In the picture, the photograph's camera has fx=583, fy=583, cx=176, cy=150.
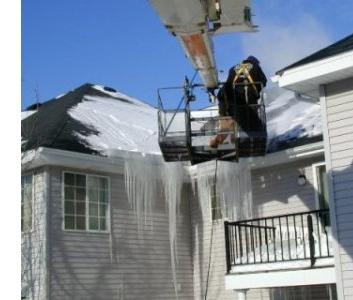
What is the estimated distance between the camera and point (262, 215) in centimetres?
1267

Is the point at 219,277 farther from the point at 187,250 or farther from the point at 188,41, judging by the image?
the point at 188,41

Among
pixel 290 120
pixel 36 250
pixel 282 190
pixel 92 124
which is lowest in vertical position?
pixel 36 250

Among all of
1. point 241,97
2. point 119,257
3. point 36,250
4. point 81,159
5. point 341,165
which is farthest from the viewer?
point 119,257

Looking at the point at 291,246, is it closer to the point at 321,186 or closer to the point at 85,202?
the point at 321,186

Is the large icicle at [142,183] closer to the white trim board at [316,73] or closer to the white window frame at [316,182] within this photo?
the white window frame at [316,182]

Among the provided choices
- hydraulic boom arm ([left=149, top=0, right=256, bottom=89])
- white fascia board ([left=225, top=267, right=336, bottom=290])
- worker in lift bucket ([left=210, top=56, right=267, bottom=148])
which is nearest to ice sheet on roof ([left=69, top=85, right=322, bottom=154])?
worker in lift bucket ([left=210, top=56, right=267, bottom=148])

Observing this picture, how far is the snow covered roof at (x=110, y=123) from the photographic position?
497 inches

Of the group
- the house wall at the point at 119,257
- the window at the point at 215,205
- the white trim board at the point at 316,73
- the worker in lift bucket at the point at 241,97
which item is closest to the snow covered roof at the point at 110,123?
the house wall at the point at 119,257

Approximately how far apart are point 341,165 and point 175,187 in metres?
5.83

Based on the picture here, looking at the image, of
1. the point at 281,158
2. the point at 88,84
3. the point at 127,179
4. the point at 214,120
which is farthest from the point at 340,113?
the point at 88,84

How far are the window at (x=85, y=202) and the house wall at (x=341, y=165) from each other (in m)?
5.83

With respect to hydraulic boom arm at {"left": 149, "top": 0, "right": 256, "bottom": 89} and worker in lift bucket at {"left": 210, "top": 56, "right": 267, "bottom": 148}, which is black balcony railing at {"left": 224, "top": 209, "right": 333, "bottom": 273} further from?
hydraulic boom arm at {"left": 149, "top": 0, "right": 256, "bottom": 89}

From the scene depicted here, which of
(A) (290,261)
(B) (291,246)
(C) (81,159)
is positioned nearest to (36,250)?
(C) (81,159)

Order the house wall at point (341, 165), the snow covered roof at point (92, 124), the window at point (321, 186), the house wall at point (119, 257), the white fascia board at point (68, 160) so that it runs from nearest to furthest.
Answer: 1. the house wall at point (341, 165)
2. the window at point (321, 186)
3. the white fascia board at point (68, 160)
4. the house wall at point (119, 257)
5. the snow covered roof at point (92, 124)
